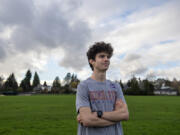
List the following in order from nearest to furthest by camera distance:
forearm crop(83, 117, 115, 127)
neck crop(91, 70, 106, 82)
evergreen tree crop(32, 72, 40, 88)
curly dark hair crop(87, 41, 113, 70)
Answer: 1. forearm crop(83, 117, 115, 127)
2. neck crop(91, 70, 106, 82)
3. curly dark hair crop(87, 41, 113, 70)
4. evergreen tree crop(32, 72, 40, 88)

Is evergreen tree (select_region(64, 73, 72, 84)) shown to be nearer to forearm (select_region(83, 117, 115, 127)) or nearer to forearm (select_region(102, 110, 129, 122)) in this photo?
forearm (select_region(102, 110, 129, 122))

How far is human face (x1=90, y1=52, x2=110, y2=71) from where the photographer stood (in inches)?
99.3

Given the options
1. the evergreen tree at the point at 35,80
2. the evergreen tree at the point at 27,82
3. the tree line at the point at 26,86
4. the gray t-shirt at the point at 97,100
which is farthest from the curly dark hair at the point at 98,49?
the evergreen tree at the point at 35,80

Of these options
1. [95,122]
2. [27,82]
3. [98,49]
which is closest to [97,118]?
[95,122]

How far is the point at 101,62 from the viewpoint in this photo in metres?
2.54

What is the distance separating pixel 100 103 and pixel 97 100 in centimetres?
6

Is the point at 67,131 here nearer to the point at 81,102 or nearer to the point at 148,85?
the point at 81,102

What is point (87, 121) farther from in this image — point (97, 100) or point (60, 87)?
point (60, 87)

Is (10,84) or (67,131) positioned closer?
(67,131)

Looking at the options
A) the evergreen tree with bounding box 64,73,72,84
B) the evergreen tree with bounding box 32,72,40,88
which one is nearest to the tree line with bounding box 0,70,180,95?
the evergreen tree with bounding box 32,72,40,88

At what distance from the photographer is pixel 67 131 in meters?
7.59

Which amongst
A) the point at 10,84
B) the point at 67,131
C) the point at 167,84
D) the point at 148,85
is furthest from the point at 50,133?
the point at 167,84

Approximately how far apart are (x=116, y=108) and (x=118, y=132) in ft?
1.12

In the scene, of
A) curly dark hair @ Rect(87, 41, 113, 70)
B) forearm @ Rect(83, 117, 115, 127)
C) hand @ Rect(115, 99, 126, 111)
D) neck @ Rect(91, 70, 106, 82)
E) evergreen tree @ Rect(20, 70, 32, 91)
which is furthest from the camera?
evergreen tree @ Rect(20, 70, 32, 91)
